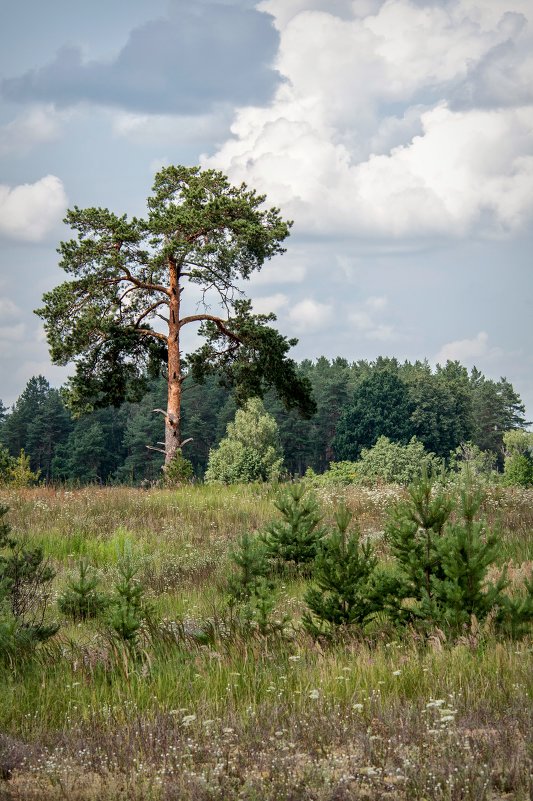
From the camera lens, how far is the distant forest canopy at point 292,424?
8544 cm

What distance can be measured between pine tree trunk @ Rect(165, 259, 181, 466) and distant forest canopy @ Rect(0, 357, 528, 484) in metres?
49.9

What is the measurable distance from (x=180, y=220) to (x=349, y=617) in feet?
77.9

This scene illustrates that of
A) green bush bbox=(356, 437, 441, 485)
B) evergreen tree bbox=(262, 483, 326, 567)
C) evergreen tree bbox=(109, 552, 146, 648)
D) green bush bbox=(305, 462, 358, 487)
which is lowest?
evergreen tree bbox=(109, 552, 146, 648)

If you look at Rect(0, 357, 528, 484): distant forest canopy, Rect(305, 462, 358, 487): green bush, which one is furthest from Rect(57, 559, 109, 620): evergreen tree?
Rect(0, 357, 528, 484): distant forest canopy

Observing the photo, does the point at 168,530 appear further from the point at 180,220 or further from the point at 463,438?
the point at 463,438

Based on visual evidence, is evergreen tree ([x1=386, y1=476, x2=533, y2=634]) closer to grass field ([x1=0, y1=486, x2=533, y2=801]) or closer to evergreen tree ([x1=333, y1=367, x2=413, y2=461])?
grass field ([x1=0, y1=486, x2=533, y2=801])

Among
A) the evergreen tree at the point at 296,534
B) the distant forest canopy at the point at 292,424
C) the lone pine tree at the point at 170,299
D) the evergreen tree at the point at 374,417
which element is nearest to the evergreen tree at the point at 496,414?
the distant forest canopy at the point at 292,424

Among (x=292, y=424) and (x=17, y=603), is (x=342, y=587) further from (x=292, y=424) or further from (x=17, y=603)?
(x=292, y=424)

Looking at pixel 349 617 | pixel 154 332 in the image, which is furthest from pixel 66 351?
pixel 349 617

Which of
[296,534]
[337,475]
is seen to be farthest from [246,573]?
[337,475]

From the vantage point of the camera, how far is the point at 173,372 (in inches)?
1214

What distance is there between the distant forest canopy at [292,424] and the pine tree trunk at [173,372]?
1965 inches

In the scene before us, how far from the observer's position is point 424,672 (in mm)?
→ 5703

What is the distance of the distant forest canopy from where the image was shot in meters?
85.4
